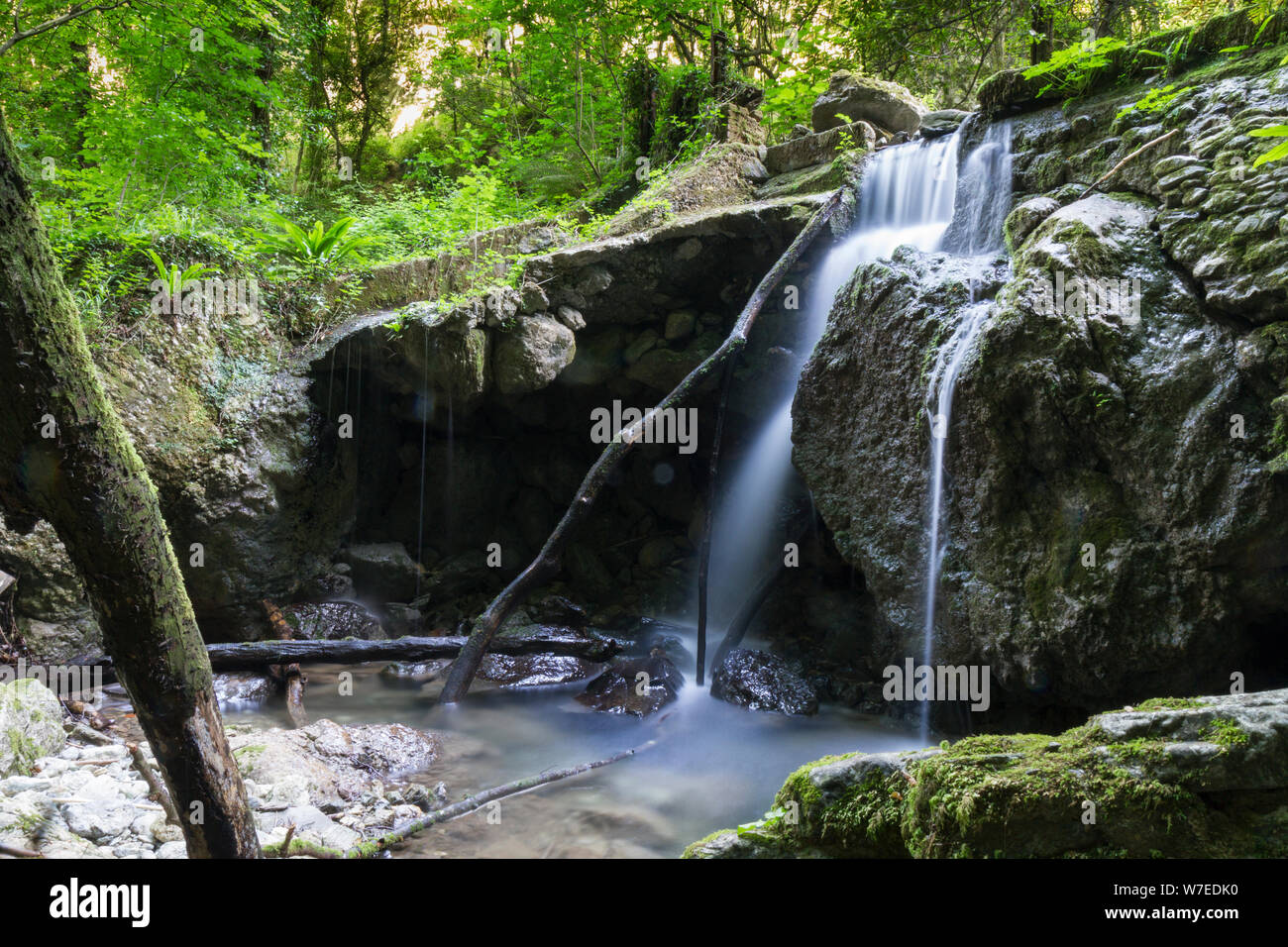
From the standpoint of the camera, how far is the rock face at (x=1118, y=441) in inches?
156

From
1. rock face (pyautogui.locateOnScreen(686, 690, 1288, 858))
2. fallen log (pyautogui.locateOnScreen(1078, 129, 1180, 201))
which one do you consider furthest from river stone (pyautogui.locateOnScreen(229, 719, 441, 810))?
fallen log (pyautogui.locateOnScreen(1078, 129, 1180, 201))

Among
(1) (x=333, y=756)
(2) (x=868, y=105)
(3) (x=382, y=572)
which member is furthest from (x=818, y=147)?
(1) (x=333, y=756)

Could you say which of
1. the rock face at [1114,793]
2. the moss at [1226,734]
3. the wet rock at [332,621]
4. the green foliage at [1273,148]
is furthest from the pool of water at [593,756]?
the green foliage at [1273,148]

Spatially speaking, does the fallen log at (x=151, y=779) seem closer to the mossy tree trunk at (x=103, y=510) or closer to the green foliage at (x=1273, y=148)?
the mossy tree trunk at (x=103, y=510)

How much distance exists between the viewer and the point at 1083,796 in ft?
A: 6.00

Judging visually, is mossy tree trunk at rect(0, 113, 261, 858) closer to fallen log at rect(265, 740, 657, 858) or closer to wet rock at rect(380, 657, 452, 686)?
fallen log at rect(265, 740, 657, 858)

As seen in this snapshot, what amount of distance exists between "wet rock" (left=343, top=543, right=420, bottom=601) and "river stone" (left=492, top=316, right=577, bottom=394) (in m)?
2.78

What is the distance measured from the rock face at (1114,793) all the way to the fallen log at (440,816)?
222 centimetres

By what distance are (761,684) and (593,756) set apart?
6.58 feet

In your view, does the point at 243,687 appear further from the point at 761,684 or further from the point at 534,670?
the point at 761,684

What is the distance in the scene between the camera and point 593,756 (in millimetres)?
5422

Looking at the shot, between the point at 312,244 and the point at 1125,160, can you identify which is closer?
the point at 1125,160
